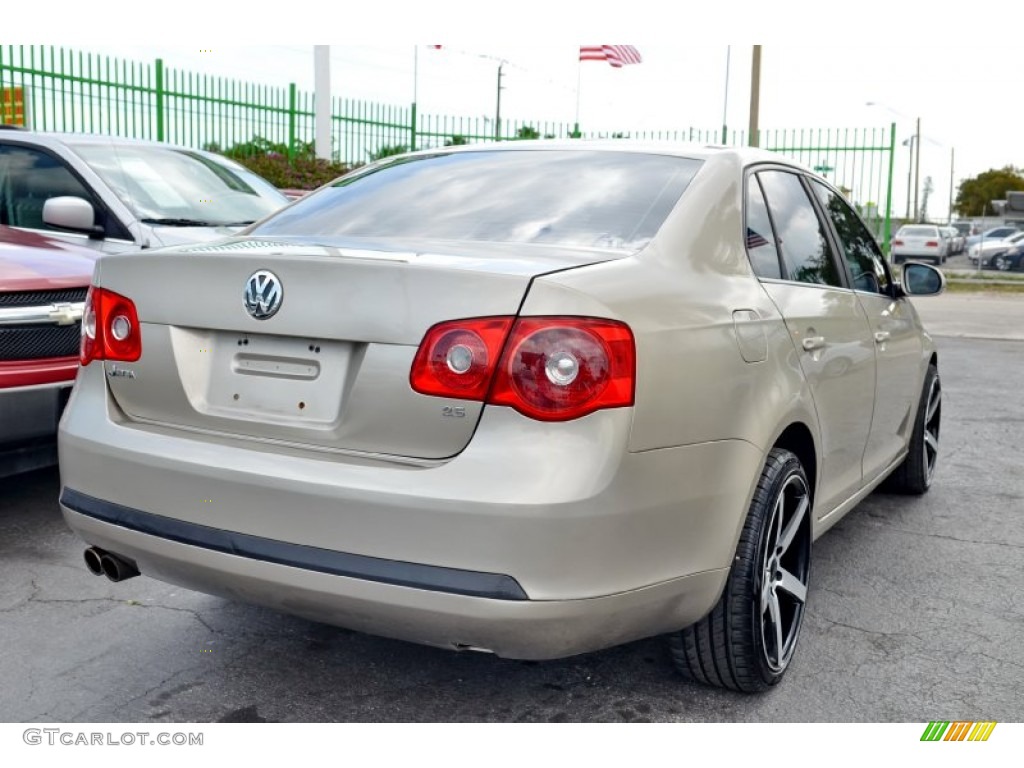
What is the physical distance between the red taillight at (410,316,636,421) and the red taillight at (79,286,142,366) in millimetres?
894

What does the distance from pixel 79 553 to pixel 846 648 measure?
2.85m

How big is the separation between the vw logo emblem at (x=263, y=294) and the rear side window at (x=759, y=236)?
1.39 meters

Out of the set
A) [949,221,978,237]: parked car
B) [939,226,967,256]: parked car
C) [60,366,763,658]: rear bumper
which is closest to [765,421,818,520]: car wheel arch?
[60,366,763,658]: rear bumper

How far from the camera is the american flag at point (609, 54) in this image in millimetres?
23047

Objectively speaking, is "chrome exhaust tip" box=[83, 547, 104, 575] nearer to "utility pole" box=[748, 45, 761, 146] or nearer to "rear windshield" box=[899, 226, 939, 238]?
"utility pole" box=[748, 45, 761, 146]

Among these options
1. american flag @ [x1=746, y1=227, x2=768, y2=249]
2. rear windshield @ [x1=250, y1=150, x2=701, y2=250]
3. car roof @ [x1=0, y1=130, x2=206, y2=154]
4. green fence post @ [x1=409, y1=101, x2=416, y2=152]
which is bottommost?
american flag @ [x1=746, y1=227, x2=768, y2=249]

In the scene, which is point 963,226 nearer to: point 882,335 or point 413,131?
point 413,131

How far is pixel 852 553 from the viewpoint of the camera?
4473mm

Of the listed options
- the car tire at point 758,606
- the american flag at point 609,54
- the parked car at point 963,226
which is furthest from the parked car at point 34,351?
the parked car at point 963,226

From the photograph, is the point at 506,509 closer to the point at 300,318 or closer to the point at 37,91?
the point at 300,318

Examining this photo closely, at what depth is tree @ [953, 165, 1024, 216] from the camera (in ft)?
259

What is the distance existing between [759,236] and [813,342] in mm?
368

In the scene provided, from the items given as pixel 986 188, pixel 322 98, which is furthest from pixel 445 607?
pixel 986 188
